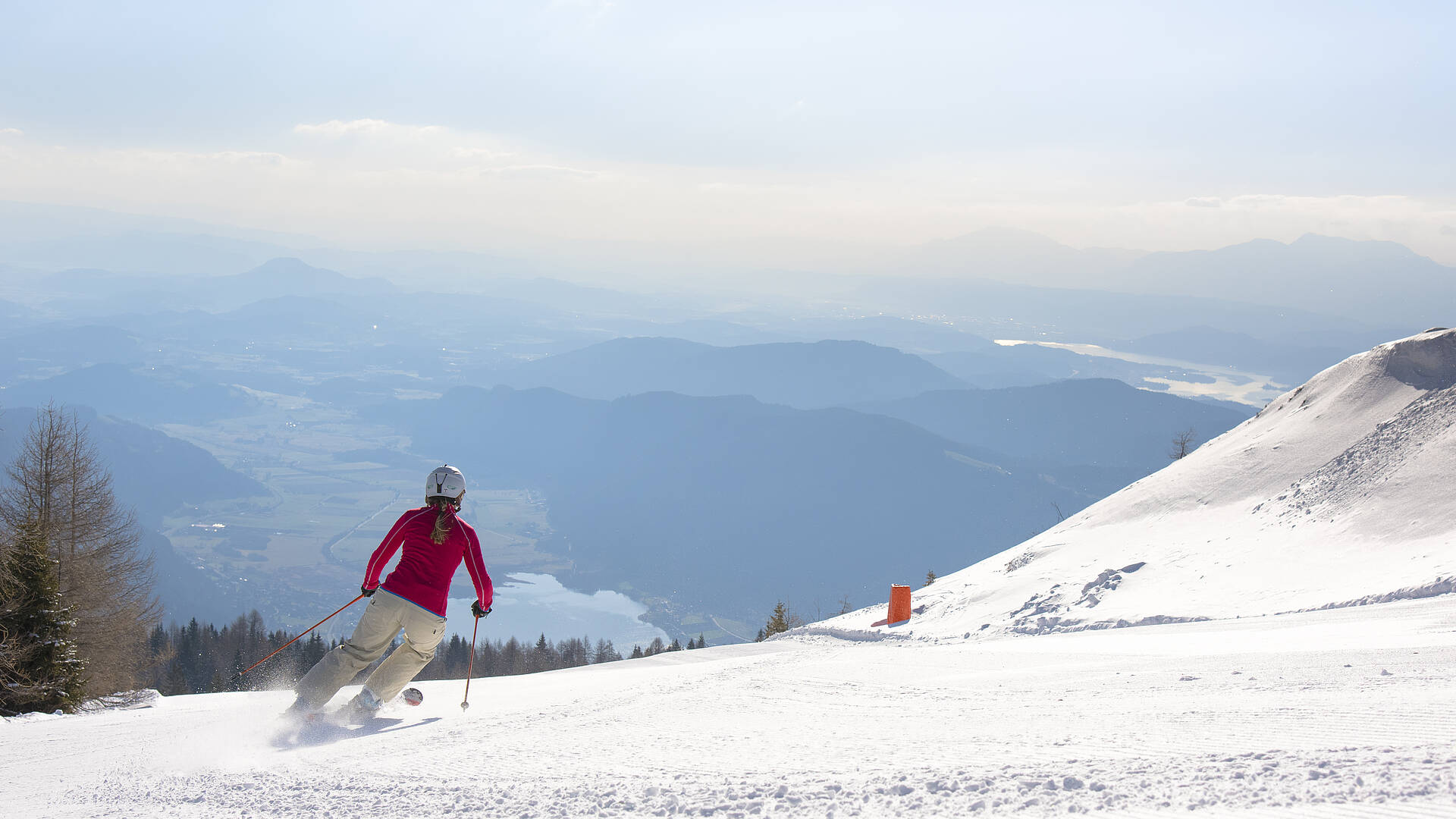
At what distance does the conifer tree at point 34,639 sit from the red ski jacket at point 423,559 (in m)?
4.84

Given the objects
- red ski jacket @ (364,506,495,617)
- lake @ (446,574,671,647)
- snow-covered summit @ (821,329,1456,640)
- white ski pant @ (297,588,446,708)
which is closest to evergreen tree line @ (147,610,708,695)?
snow-covered summit @ (821,329,1456,640)

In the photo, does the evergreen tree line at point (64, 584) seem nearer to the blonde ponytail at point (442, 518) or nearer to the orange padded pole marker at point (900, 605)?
the blonde ponytail at point (442, 518)

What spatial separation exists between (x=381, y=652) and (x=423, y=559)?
0.79 m

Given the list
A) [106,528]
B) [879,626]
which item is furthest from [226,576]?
[879,626]

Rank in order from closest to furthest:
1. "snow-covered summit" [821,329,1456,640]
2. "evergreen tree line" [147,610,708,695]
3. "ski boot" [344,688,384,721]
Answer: "ski boot" [344,688,384,721], "snow-covered summit" [821,329,1456,640], "evergreen tree line" [147,610,708,695]

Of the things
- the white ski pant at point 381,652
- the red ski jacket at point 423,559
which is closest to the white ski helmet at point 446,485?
the red ski jacket at point 423,559

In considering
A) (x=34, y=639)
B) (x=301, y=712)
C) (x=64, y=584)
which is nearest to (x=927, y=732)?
(x=301, y=712)

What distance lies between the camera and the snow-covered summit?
35.4 feet

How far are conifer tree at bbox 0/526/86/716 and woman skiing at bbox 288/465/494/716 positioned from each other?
4425 mm

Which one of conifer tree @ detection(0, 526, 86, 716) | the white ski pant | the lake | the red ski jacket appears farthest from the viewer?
the lake

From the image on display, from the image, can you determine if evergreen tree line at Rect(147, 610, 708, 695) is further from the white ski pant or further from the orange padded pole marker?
the white ski pant

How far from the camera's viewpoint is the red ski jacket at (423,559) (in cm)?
600

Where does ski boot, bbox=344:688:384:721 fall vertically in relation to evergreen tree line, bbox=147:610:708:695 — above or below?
above

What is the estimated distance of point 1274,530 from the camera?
13109mm
